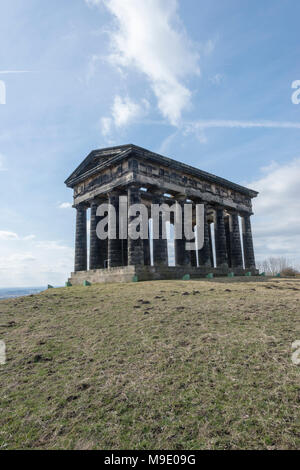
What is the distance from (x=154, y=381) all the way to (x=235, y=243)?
30.9 metres

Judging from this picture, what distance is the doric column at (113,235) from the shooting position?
24703 mm

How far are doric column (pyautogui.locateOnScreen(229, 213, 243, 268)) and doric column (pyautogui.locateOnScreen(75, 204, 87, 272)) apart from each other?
17985 millimetres

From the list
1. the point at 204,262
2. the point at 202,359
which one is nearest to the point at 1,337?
the point at 202,359

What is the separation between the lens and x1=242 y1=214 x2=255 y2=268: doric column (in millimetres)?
35759

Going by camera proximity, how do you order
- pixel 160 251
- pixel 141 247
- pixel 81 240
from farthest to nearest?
pixel 81 240, pixel 160 251, pixel 141 247

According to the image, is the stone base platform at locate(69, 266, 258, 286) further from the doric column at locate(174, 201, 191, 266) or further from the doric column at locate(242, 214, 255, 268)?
the doric column at locate(242, 214, 255, 268)

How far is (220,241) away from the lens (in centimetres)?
3184

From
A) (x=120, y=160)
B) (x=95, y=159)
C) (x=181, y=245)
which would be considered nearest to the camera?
(x=120, y=160)

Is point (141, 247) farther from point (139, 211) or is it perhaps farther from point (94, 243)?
point (94, 243)

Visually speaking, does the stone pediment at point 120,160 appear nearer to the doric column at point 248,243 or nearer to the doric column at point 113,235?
the doric column at point 113,235

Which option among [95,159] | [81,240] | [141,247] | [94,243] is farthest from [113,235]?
[95,159]

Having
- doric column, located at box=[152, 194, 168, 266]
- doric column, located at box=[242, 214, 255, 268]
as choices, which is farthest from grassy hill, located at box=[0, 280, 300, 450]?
doric column, located at box=[242, 214, 255, 268]

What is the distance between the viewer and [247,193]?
36531 mm

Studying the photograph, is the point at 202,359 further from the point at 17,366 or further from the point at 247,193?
the point at 247,193
